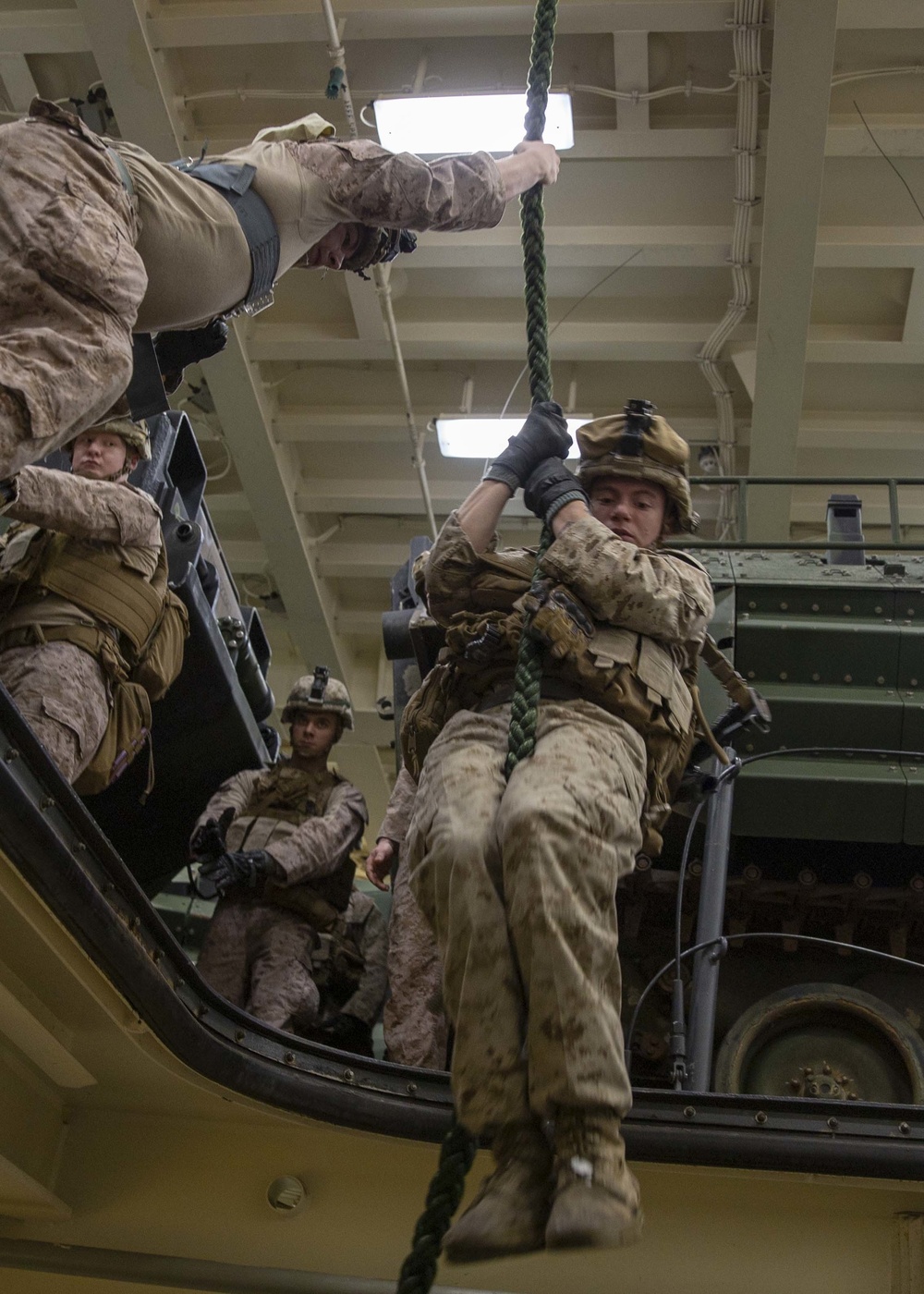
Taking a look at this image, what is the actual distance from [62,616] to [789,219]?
568 cm

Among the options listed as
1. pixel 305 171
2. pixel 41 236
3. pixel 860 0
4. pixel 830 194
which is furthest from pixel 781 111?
pixel 41 236

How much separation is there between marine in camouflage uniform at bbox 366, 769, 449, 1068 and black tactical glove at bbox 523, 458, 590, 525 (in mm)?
1335

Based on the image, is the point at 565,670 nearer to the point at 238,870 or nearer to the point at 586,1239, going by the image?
the point at 586,1239

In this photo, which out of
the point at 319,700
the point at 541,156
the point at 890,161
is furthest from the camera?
the point at 890,161

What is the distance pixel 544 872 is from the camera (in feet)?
7.67

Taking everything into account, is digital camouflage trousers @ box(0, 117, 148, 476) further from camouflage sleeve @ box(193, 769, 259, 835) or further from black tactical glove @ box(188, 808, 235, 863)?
camouflage sleeve @ box(193, 769, 259, 835)

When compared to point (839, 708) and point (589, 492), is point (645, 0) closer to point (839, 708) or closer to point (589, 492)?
point (839, 708)

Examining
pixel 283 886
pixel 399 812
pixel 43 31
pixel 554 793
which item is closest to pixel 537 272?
pixel 554 793

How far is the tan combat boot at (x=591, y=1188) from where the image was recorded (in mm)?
1928

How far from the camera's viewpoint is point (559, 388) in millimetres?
9789

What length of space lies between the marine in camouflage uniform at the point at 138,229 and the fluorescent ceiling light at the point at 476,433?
548 cm

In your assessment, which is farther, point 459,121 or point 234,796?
point 459,121

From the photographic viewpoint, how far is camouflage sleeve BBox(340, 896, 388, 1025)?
4844 millimetres

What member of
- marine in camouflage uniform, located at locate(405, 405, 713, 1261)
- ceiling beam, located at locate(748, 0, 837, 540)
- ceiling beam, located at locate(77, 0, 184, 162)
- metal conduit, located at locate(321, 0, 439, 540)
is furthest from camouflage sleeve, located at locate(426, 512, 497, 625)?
ceiling beam, located at locate(77, 0, 184, 162)
